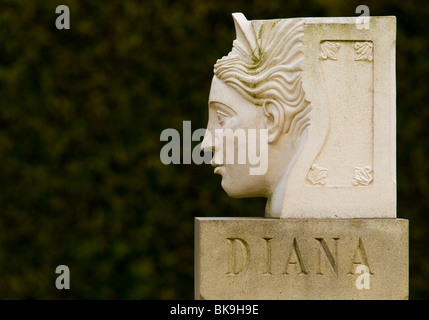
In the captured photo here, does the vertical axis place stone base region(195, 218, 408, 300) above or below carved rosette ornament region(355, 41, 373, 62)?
below

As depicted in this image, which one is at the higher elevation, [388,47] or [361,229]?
[388,47]

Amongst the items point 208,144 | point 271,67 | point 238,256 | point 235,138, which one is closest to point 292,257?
point 238,256

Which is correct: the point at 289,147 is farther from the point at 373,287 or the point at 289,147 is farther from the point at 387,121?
the point at 373,287

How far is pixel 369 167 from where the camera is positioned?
6211mm

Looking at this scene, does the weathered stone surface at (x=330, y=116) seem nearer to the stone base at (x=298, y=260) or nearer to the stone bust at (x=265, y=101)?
the stone bust at (x=265, y=101)

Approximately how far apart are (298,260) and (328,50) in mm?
1363

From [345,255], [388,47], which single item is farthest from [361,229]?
[388,47]

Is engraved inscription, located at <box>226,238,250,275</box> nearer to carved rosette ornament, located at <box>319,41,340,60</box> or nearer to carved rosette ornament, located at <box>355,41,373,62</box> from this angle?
carved rosette ornament, located at <box>319,41,340,60</box>

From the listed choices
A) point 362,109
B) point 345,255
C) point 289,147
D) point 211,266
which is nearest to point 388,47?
point 362,109

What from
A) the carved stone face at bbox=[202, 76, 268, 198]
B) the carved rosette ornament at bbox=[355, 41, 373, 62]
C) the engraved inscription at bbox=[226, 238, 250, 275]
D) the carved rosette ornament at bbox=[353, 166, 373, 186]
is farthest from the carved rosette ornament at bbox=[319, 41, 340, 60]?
the engraved inscription at bbox=[226, 238, 250, 275]

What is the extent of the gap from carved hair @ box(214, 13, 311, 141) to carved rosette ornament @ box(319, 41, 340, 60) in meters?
0.14

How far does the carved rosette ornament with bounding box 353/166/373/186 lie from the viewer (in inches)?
244

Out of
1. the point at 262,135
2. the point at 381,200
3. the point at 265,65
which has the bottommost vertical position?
the point at 381,200

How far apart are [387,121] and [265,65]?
879 millimetres
